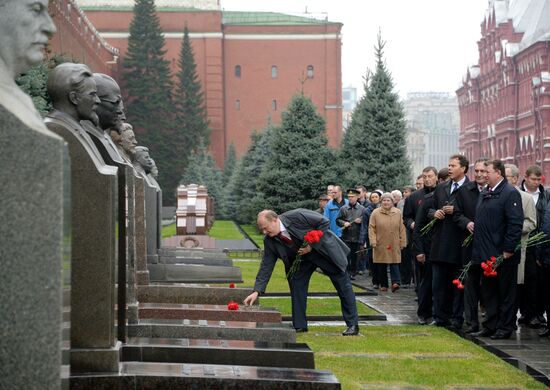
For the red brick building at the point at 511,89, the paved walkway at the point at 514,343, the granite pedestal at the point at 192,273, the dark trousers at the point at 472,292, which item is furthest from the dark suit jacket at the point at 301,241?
the red brick building at the point at 511,89

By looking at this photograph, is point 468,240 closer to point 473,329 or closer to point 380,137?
point 473,329

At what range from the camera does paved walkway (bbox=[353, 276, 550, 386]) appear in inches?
356

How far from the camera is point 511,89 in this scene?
249 feet

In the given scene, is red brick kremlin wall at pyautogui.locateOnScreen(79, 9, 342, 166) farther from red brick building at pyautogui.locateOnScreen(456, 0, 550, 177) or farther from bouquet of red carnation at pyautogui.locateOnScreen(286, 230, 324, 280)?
bouquet of red carnation at pyautogui.locateOnScreen(286, 230, 324, 280)

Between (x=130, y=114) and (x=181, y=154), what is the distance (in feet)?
13.5

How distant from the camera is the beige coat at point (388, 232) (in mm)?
16828

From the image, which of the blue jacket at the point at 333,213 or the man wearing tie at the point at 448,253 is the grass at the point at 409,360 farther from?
the blue jacket at the point at 333,213

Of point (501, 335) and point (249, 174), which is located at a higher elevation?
point (249, 174)

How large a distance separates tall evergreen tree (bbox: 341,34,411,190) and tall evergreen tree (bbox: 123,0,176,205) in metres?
38.5

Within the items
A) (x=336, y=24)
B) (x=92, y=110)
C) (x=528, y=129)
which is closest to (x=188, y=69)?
(x=336, y=24)

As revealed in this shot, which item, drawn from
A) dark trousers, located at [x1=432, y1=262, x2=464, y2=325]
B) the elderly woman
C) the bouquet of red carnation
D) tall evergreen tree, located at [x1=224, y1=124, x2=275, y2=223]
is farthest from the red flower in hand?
tall evergreen tree, located at [x1=224, y1=124, x2=275, y2=223]

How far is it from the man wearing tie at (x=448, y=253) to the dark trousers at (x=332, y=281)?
1362mm

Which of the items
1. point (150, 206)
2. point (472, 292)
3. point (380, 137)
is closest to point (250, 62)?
point (380, 137)

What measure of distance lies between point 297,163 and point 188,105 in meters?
41.2
